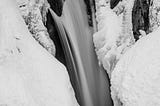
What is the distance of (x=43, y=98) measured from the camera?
717 cm

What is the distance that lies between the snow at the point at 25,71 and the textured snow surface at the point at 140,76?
1.37m

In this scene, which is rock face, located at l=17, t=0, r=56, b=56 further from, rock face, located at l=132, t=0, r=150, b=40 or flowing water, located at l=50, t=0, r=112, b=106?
rock face, located at l=132, t=0, r=150, b=40

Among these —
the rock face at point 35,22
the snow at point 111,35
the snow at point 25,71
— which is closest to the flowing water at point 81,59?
the snow at point 111,35

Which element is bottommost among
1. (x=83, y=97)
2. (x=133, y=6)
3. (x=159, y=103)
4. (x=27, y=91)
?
(x=83, y=97)

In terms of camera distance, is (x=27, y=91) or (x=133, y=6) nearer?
(x=27, y=91)

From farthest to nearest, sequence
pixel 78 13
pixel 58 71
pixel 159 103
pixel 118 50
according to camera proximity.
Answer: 1. pixel 78 13
2. pixel 118 50
3. pixel 58 71
4. pixel 159 103

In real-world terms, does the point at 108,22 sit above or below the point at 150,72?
above

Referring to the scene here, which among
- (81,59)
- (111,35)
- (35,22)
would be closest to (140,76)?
(111,35)

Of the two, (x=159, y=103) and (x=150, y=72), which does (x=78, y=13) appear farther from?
(x=159, y=103)

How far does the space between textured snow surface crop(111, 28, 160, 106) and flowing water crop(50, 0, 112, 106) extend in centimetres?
194

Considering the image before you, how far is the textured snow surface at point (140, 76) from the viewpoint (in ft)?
22.4

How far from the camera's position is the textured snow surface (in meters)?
6.82

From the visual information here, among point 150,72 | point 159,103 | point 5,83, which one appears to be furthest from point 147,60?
point 5,83

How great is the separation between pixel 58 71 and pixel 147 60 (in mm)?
2457
